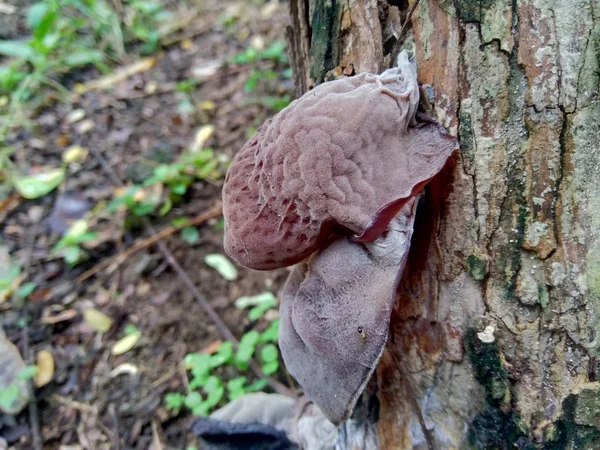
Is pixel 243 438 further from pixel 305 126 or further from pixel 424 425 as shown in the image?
pixel 305 126

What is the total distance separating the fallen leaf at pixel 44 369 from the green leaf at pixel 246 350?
1.12m

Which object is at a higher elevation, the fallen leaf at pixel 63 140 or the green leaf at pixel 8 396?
the fallen leaf at pixel 63 140

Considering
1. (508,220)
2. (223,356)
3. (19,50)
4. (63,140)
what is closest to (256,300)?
(223,356)

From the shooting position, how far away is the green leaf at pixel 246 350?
237 cm

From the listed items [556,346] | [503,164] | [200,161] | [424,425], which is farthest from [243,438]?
[200,161]

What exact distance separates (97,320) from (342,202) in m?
2.32

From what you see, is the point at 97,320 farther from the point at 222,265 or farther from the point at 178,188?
the point at 178,188

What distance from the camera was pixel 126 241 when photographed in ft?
10.8

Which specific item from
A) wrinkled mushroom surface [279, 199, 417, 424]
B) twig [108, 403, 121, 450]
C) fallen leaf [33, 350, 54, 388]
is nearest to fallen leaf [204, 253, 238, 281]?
twig [108, 403, 121, 450]

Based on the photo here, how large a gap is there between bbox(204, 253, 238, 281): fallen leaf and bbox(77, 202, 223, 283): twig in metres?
0.34

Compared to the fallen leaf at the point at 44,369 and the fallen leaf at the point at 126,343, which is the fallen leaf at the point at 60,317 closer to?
the fallen leaf at the point at 44,369

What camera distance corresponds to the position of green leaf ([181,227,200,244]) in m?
3.20

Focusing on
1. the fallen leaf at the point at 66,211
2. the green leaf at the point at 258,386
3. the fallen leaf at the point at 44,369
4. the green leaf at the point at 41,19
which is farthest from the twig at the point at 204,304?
the green leaf at the point at 41,19

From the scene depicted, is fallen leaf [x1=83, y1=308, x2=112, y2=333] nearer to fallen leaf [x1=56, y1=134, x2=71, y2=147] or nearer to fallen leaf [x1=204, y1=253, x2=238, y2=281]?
fallen leaf [x1=204, y1=253, x2=238, y2=281]
